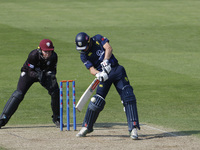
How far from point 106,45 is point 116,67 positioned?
0.46 m

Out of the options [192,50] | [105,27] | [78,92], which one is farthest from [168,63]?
[105,27]

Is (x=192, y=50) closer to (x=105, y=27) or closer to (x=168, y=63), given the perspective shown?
(x=168, y=63)

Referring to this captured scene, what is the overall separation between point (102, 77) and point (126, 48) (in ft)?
43.1

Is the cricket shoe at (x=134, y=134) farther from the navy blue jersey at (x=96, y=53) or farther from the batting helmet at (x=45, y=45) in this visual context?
the batting helmet at (x=45, y=45)

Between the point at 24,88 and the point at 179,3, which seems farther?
the point at 179,3

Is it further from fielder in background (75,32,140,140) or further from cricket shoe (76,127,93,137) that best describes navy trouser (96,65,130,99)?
cricket shoe (76,127,93,137)

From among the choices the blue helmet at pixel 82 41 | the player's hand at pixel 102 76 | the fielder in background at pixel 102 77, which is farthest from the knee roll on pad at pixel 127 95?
the blue helmet at pixel 82 41

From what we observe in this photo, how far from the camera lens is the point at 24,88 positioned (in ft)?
35.3

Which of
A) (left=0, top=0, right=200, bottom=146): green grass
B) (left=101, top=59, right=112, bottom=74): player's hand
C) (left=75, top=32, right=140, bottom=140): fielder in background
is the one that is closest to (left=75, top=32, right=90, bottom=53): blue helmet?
(left=75, top=32, right=140, bottom=140): fielder in background

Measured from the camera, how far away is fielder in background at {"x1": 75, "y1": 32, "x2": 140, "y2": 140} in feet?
31.7

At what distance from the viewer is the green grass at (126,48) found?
1266cm

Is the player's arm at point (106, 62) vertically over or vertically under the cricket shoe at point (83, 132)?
over

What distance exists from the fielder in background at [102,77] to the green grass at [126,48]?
1.31 metres

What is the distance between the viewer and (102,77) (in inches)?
376
